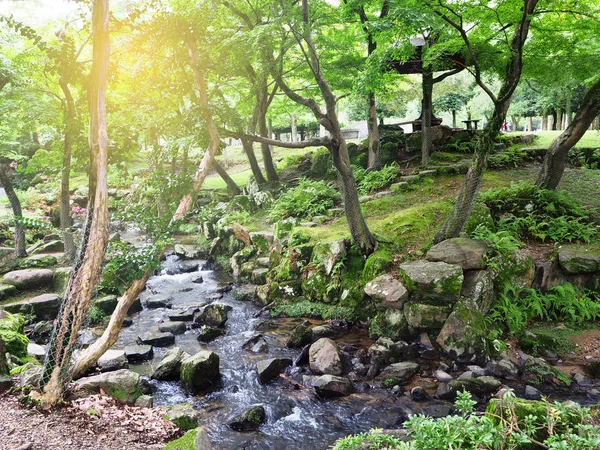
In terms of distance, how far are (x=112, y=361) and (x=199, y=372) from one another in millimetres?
1881

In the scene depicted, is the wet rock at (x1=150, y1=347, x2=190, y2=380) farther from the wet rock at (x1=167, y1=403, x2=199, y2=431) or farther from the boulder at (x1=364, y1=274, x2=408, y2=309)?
the boulder at (x1=364, y1=274, x2=408, y2=309)

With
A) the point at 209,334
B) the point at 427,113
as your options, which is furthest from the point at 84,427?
the point at 427,113

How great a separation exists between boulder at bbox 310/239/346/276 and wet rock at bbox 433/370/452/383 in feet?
14.3

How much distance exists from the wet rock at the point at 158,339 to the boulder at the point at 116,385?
3127 millimetres

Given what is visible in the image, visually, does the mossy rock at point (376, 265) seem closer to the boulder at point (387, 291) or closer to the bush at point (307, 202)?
the boulder at point (387, 291)

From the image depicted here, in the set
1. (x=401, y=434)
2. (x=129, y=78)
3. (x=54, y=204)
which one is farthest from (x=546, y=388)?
(x=54, y=204)

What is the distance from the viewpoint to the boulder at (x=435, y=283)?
909 centimetres

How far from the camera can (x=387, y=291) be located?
31.9 ft

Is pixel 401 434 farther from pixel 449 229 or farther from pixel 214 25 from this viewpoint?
pixel 214 25

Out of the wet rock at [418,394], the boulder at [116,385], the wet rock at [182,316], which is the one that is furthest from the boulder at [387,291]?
the boulder at [116,385]

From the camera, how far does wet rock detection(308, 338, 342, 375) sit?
8.24 metres

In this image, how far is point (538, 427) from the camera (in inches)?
150

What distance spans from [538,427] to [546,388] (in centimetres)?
427

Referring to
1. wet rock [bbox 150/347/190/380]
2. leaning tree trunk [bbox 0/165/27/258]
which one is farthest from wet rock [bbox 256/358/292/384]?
leaning tree trunk [bbox 0/165/27/258]
